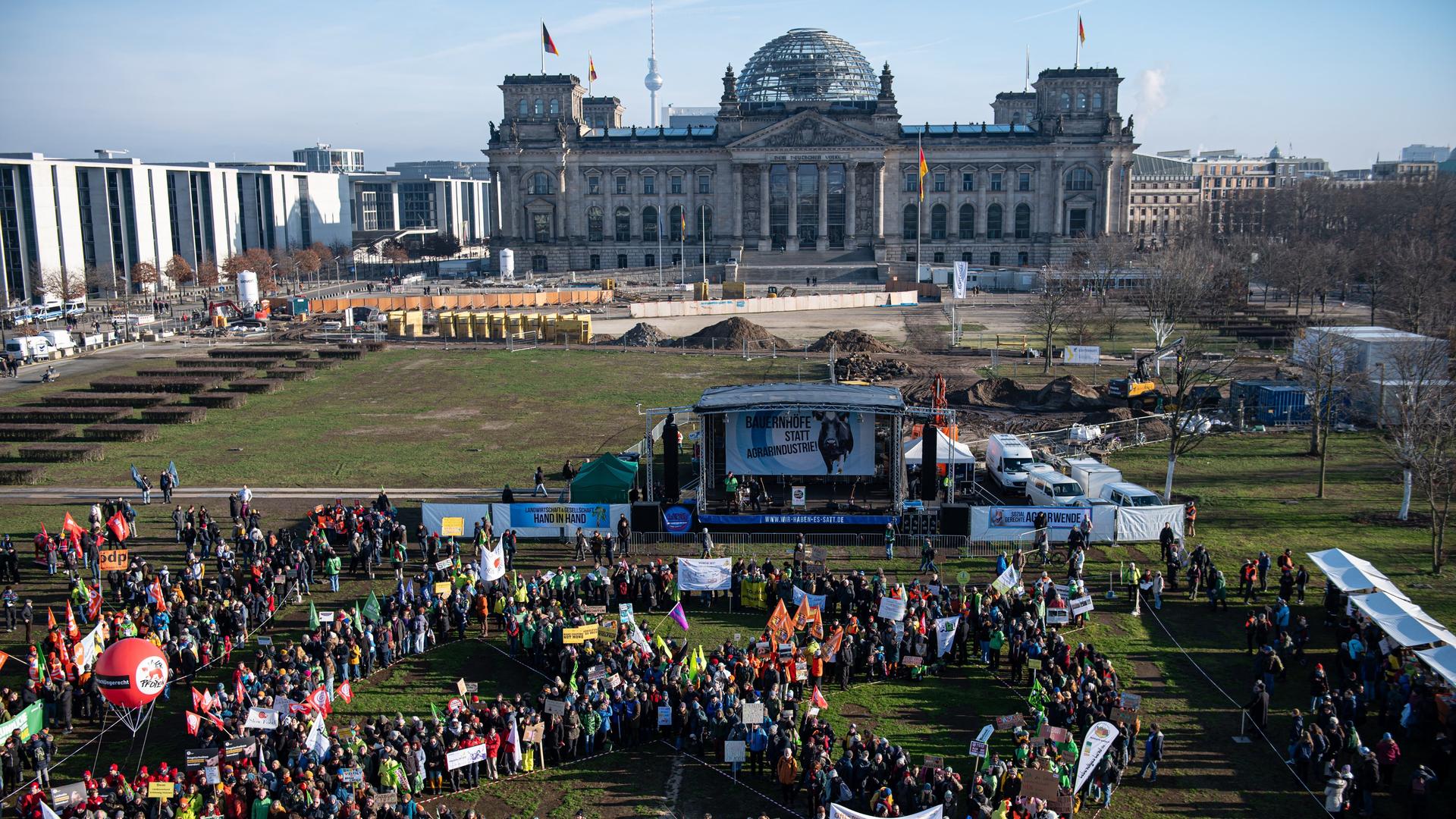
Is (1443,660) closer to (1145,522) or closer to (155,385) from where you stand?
(1145,522)

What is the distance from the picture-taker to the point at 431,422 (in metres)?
54.2

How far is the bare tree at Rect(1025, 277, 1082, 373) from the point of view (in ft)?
223

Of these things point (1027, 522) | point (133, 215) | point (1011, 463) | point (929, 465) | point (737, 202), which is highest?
point (737, 202)

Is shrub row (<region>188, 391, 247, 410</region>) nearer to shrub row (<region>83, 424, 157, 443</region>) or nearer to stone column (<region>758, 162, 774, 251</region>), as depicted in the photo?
shrub row (<region>83, 424, 157, 443</region>)

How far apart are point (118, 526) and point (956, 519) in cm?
2571

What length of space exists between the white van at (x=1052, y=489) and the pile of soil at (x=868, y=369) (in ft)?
76.0

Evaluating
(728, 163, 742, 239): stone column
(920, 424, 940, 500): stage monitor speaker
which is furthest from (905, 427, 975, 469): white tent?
(728, 163, 742, 239): stone column

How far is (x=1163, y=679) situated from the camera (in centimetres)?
2497

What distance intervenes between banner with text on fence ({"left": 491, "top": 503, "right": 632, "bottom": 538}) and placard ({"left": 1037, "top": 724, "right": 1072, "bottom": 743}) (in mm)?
17904

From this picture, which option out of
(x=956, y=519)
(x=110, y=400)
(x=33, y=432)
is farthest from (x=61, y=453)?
(x=956, y=519)

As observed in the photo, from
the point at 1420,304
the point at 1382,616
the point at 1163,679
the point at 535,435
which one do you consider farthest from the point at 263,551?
the point at 1420,304

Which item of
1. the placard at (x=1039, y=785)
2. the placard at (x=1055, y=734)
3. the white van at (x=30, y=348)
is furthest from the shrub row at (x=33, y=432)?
the placard at (x=1039, y=785)

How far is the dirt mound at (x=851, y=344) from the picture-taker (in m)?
73.6

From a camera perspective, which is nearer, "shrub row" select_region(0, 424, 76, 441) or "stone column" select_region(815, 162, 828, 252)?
"shrub row" select_region(0, 424, 76, 441)
